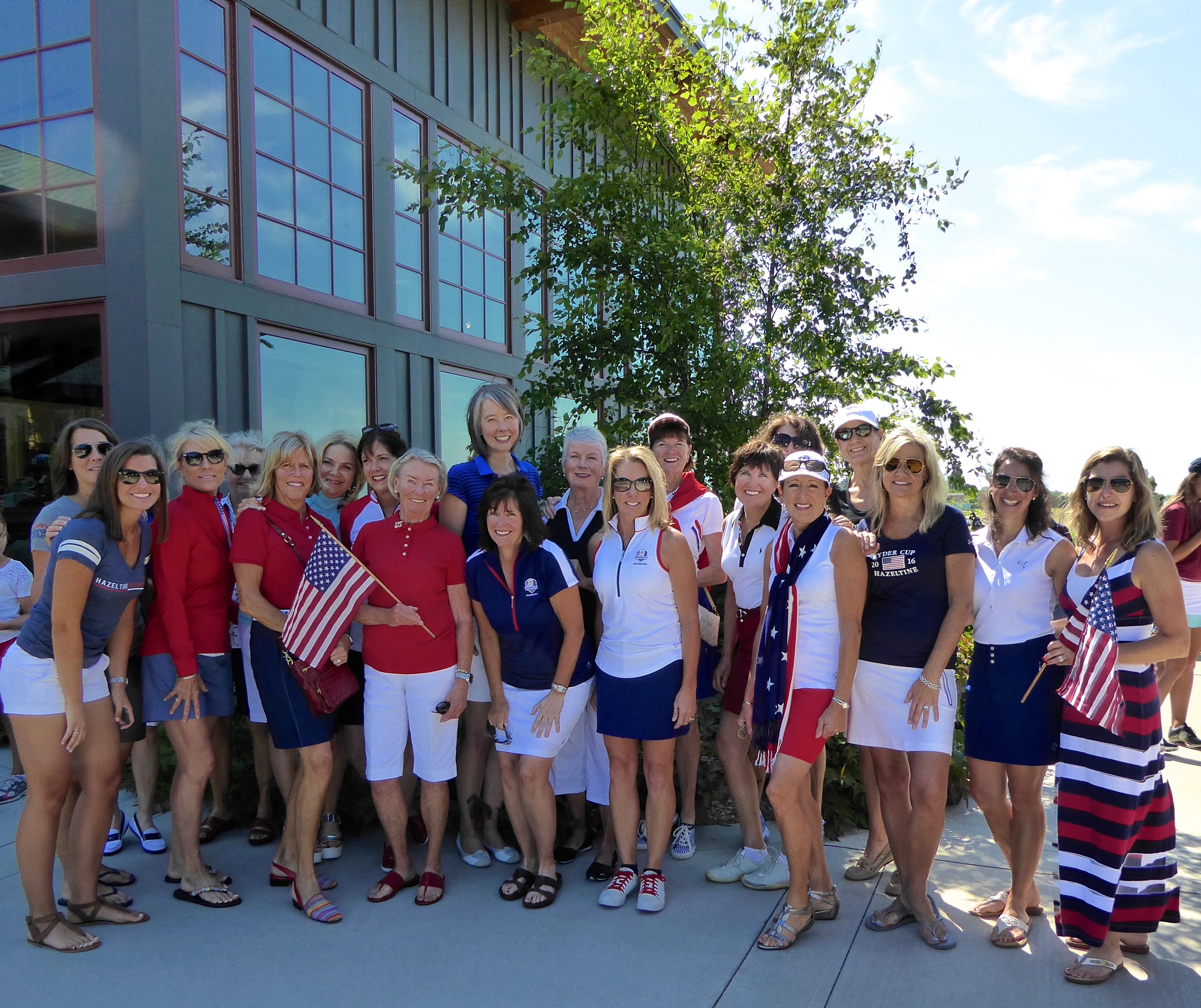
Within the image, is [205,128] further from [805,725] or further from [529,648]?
[805,725]

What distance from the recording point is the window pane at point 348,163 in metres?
7.65

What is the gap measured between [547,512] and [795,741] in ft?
5.54

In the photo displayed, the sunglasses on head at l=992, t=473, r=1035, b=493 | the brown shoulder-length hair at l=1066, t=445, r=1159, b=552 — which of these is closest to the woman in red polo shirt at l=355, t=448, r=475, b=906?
the sunglasses on head at l=992, t=473, r=1035, b=493

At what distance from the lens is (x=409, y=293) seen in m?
8.55

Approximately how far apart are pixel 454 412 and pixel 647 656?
6.29m

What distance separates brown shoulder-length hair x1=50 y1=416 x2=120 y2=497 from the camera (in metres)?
3.56

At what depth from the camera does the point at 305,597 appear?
3.42m

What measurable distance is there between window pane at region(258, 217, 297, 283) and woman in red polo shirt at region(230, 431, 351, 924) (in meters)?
3.91

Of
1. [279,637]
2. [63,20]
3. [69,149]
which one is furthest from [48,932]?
[63,20]

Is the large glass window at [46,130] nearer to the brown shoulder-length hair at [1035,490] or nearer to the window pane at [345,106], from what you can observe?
the window pane at [345,106]

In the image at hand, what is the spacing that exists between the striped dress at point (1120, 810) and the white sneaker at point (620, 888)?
165 cm

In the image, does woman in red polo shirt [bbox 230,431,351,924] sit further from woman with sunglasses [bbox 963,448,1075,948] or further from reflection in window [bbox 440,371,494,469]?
reflection in window [bbox 440,371,494,469]

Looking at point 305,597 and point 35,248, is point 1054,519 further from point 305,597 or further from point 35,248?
point 35,248

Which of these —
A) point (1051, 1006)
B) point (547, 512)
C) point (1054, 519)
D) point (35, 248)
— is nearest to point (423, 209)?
point (35, 248)
